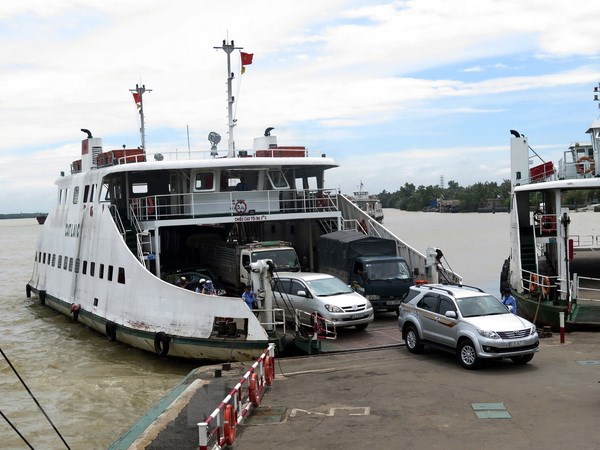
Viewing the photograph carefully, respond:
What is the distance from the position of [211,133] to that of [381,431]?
53.4 ft

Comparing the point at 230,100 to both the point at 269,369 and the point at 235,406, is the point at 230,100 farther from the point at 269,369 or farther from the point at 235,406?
the point at 235,406

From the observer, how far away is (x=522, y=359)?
1418 centimetres

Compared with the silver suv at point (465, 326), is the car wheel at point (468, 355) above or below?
below

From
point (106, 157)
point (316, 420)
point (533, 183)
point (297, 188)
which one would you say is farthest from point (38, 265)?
point (316, 420)

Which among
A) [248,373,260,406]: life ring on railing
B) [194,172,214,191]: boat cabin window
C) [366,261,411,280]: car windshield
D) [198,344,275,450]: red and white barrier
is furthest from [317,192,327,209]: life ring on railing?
[248,373,260,406]: life ring on railing

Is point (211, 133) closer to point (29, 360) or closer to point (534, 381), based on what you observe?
point (29, 360)

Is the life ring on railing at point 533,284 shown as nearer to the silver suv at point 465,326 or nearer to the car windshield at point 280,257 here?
the silver suv at point 465,326

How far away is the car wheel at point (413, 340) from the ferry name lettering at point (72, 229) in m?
13.1

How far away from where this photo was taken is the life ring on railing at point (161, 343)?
56.0 ft

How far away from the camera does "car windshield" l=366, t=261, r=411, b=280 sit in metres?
19.2

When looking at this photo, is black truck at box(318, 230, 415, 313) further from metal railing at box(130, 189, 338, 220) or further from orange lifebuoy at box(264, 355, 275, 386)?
orange lifebuoy at box(264, 355, 275, 386)

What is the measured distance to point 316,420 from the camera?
11.0 m

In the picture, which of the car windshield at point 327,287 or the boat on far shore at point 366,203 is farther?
the boat on far shore at point 366,203

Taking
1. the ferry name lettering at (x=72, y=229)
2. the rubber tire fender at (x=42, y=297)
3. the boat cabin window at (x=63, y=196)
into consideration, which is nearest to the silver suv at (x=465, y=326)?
the ferry name lettering at (x=72, y=229)
